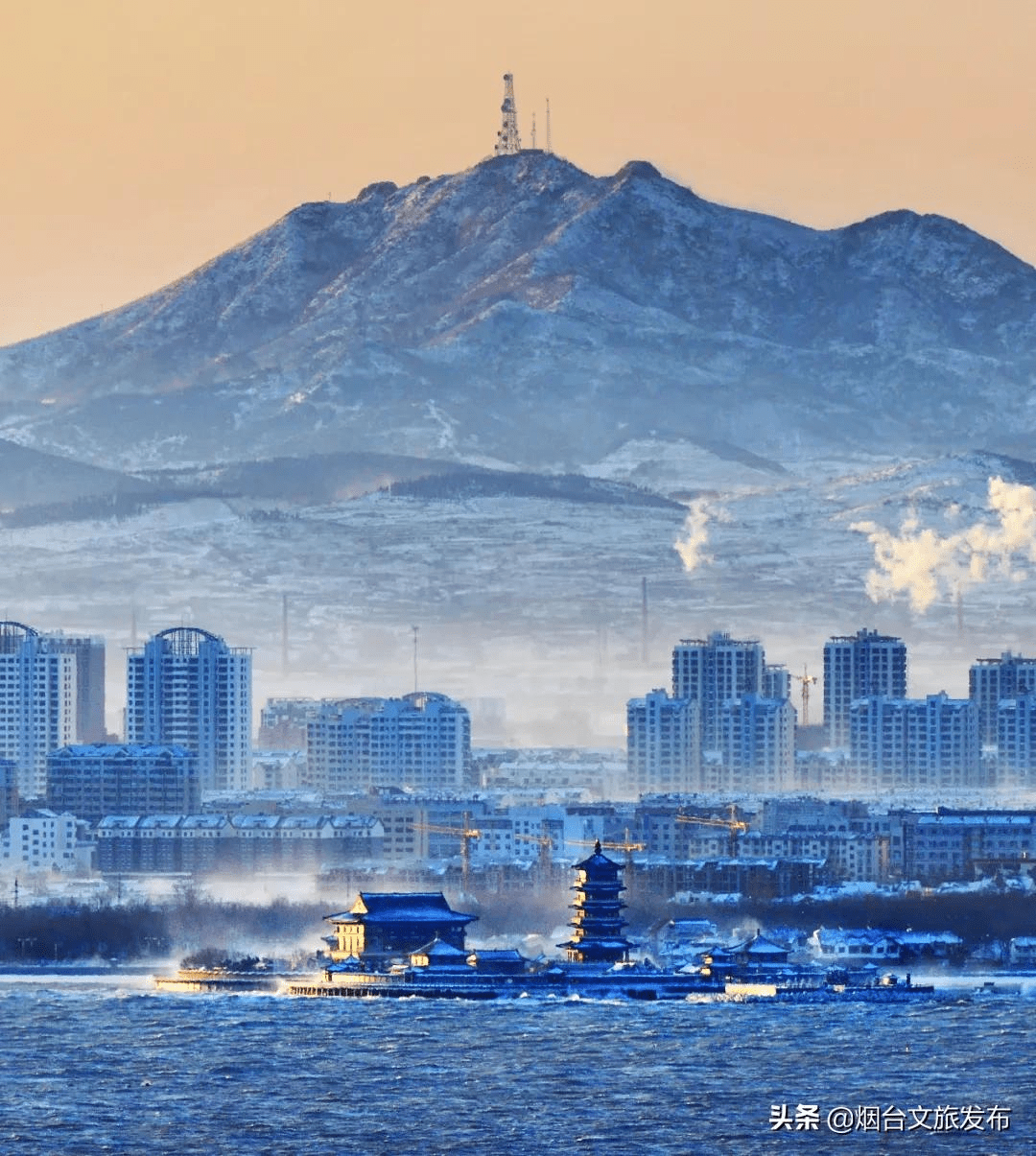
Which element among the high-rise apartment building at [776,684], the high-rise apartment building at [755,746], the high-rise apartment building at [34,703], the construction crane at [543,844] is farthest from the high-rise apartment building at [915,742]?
the construction crane at [543,844]

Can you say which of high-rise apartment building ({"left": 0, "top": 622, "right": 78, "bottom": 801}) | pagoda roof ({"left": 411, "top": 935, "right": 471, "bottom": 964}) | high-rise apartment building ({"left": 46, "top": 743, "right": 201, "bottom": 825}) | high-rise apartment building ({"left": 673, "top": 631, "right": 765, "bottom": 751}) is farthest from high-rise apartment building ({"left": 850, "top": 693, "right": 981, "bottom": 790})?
pagoda roof ({"left": 411, "top": 935, "right": 471, "bottom": 964})

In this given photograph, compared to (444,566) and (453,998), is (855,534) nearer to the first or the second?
(444,566)

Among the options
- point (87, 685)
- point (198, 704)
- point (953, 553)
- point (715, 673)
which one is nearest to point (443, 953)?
point (198, 704)

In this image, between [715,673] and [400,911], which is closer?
[400,911]

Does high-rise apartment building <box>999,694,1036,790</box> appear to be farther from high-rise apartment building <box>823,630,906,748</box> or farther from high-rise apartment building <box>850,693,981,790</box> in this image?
high-rise apartment building <box>823,630,906,748</box>

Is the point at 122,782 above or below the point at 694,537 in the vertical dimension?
below

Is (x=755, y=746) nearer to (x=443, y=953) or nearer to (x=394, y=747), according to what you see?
(x=394, y=747)

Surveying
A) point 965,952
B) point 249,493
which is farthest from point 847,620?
point 965,952
